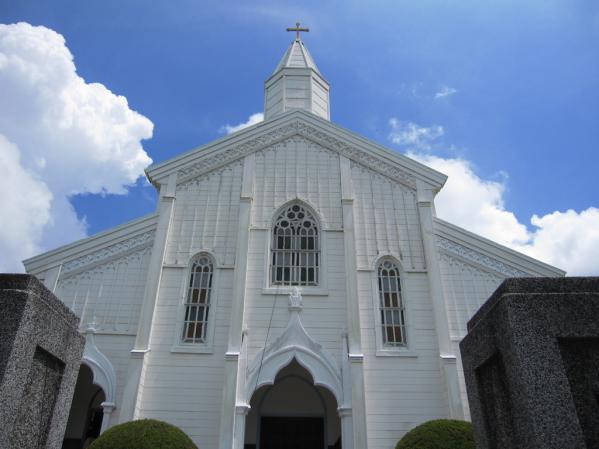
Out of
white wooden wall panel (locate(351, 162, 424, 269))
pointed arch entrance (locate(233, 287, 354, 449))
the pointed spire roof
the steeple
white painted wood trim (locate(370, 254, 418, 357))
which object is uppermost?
the pointed spire roof

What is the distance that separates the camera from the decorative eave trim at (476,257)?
15625 millimetres

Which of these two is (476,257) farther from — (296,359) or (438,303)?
(296,359)

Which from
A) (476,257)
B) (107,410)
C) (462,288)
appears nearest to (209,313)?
(107,410)

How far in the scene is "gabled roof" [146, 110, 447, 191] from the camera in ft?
57.6

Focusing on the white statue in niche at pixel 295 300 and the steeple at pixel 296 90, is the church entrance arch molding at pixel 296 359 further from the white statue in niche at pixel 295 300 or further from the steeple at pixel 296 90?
the steeple at pixel 296 90

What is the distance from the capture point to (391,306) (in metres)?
15.3

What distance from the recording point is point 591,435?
176 inches

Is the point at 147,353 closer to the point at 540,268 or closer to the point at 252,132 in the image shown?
the point at 252,132

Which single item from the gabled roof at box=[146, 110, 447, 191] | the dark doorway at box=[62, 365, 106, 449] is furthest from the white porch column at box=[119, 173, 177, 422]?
the dark doorway at box=[62, 365, 106, 449]

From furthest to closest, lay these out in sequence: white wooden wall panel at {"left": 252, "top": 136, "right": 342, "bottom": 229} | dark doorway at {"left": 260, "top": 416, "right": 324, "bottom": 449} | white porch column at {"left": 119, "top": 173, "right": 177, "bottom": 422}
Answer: white wooden wall panel at {"left": 252, "top": 136, "right": 342, "bottom": 229} → dark doorway at {"left": 260, "top": 416, "right": 324, "bottom": 449} → white porch column at {"left": 119, "top": 173, "right": 177, "bottom": 422}

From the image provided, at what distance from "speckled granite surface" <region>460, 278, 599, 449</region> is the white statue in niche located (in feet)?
32.1

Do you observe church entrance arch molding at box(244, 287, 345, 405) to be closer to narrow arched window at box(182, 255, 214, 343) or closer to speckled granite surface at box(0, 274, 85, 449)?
narrow arched window at box(182, 255, 214, 343)

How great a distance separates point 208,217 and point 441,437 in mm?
10040

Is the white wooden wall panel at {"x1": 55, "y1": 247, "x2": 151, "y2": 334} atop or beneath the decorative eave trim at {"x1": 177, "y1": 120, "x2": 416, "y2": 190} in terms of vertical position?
beneath
